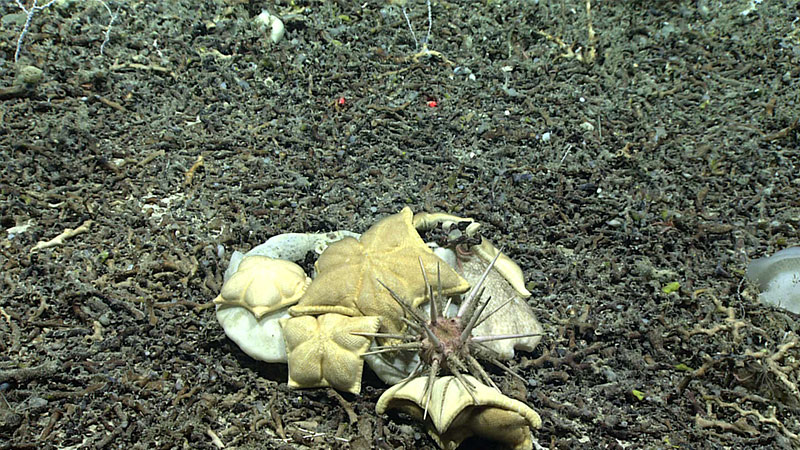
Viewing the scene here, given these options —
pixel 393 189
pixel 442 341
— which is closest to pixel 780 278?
pixel 442 341

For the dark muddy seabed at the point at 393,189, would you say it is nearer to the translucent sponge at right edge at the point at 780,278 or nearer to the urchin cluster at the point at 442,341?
the translucent sponge at right edge at the point at 780,278

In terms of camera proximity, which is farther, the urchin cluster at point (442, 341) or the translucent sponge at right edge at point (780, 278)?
the translucent sponge at right edge at point (780, 278)

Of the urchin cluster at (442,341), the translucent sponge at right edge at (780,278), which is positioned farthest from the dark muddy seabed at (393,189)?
the urchin cluster at (442,341)

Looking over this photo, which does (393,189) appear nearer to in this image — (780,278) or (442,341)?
(442,341)

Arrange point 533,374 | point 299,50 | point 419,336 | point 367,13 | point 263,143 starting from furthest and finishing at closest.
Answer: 1. point 367,13
2. point 299,50
3. point 263,143
4. point 533,374
5. point 419,336

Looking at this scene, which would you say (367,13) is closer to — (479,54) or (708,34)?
(479,54)

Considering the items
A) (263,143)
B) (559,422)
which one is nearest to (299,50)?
(263,143)

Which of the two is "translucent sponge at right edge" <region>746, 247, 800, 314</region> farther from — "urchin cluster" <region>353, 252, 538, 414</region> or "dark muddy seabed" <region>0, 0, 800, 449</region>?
"urchin cluster" <region>353, 252, 538, 414</region>
